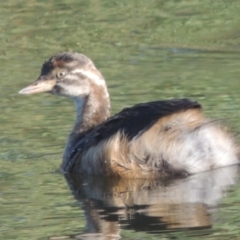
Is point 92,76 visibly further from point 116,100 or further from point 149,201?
point 149,201

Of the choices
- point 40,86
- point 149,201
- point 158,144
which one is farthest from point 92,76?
point 149,201

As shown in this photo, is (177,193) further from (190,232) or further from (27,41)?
(27,41)

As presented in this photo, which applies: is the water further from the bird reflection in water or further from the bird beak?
the bird beak

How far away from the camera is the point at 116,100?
38.2 ft

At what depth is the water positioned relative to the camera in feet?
26.2

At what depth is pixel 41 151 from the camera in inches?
394

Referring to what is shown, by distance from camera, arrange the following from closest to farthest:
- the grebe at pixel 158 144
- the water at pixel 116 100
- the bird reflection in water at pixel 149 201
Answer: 1. the bird reflection in water at pixel 149 201
2. the water at pixel 116 100
3. the grebe at pixel 158 144

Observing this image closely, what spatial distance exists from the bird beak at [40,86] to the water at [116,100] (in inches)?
17.1

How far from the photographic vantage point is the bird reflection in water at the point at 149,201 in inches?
309

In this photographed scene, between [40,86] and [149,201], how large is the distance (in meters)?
2.18

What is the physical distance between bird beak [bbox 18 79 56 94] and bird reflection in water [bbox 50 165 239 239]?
A: 96 cm

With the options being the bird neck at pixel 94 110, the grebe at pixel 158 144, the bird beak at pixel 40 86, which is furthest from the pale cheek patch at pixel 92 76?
the grebe at pixel 158 144

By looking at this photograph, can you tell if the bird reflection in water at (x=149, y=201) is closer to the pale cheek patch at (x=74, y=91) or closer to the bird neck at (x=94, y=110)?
the bird neck at (x=94, y=110)

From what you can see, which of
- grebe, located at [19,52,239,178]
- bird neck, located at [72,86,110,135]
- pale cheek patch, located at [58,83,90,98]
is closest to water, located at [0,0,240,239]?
grebe, located at [19,52,239,178]
